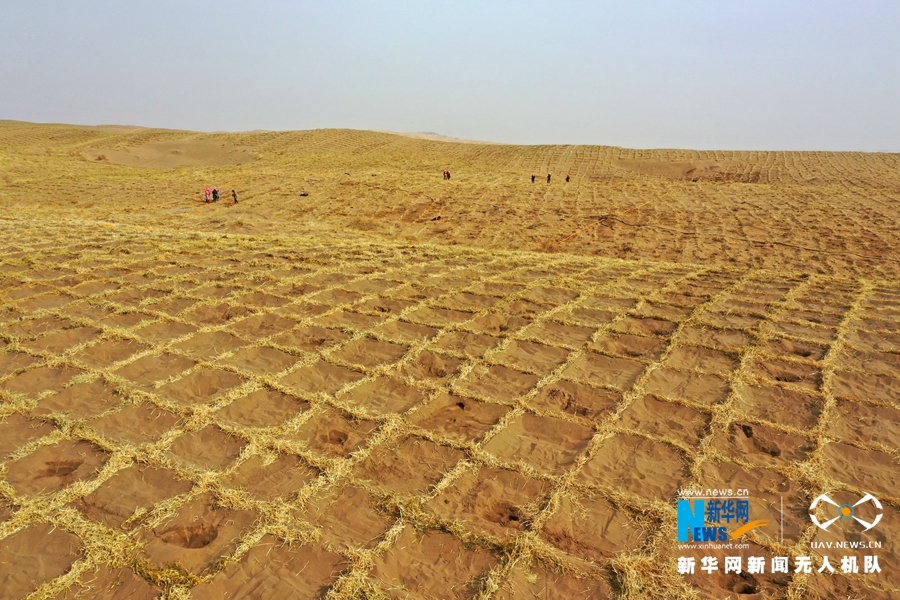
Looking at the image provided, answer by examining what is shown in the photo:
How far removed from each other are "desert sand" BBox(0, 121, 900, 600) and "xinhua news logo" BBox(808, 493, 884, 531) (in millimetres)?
36

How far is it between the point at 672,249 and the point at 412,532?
9899 millimetres

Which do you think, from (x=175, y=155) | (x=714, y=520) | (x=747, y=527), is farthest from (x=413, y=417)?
(x=175, y=155)

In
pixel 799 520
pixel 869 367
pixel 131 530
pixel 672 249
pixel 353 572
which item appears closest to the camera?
pixel 353 572

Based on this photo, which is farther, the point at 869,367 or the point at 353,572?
the point at 869,367

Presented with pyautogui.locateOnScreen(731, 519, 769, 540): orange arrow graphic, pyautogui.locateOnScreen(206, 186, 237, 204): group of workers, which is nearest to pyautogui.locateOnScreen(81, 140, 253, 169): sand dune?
pyautogui.locateOnScreen(206, 186, 237, 204): group of workers

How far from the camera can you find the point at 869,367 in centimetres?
385

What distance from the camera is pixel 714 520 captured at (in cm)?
241

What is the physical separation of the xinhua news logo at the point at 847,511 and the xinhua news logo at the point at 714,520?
0.25 meters

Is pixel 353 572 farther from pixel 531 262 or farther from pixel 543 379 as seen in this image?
pixel 531 262

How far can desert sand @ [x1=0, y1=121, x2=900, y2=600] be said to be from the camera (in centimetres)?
214

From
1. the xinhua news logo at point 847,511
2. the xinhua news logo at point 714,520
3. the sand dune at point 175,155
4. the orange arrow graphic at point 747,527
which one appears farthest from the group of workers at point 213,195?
the xinhua news logo at point 847,511

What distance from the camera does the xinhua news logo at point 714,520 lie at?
7.56 feet

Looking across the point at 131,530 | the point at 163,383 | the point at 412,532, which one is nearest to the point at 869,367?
the point at 412,532

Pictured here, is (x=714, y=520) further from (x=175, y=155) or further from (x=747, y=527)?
(x=175, y=155)
